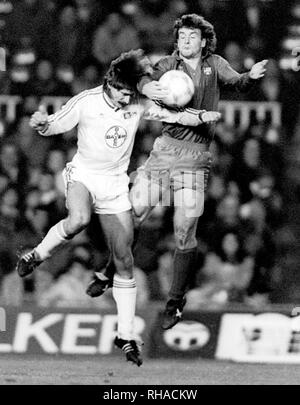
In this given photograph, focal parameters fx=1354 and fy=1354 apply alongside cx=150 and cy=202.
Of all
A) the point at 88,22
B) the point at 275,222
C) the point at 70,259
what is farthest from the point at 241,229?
the point at 88,22

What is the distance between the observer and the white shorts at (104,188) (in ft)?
32.1

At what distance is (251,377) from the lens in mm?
10383

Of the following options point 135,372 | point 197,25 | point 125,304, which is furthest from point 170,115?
point 135,372

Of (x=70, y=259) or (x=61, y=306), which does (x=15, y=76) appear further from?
(x=61, y=306)

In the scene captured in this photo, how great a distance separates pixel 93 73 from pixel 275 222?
2151mm

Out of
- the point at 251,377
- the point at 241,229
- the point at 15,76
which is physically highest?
the point at 15,76

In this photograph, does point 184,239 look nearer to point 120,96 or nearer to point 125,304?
point 125,304

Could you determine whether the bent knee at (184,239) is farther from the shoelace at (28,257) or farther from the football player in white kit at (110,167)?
the shoelace at (28,257)

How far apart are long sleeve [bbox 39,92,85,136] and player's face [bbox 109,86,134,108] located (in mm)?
225

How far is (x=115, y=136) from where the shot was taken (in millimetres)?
9703

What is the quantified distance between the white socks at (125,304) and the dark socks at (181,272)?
0.31 m

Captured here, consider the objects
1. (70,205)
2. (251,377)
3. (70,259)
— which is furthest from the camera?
(70,259)

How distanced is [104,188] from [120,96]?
0.70 metres

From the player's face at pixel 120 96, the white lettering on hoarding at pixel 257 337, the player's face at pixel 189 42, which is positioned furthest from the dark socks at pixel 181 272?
the player's face at pixel 189 42
